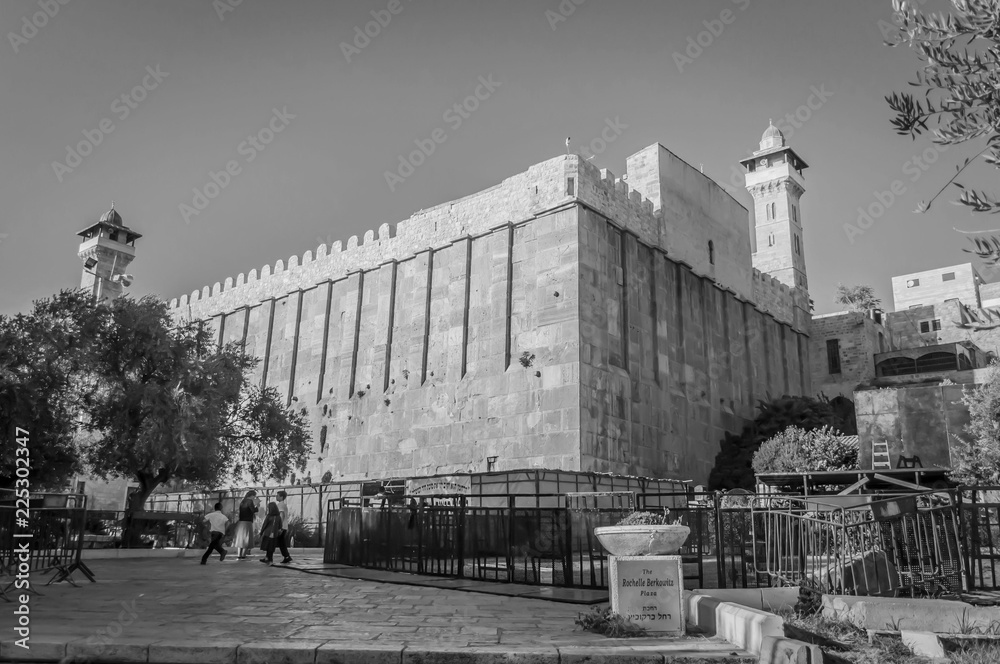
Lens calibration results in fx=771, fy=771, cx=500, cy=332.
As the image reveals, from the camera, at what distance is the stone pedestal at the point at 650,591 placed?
23.8ft

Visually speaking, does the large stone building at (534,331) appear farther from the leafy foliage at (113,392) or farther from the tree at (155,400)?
the leafy foliage at (113,392)

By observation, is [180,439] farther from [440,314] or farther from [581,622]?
[581,622]

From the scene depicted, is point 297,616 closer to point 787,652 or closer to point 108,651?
point 108,651

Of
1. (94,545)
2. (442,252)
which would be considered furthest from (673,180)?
(94,545)

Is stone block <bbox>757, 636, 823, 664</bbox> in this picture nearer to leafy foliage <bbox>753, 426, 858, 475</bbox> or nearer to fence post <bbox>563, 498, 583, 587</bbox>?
fence post <bbox>563, 498, 583, 587</bbox>

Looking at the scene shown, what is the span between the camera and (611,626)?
715 cm

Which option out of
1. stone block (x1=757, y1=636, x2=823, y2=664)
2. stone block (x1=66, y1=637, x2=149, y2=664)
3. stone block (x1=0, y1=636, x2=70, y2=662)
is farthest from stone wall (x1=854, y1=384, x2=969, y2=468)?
stone block (x1=0, y1=636, x2=70, y2=662)

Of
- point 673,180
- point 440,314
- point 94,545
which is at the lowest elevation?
point 94,545

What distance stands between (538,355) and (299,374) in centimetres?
1371

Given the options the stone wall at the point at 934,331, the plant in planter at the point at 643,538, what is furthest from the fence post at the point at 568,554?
the stone wall at the point at 934,331

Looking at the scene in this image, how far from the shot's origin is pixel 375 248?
32.9 metres

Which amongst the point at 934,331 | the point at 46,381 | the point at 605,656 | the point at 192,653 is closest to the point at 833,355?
the point at 934,331

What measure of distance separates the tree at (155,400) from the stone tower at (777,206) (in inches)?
1422

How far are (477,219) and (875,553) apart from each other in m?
21.9
